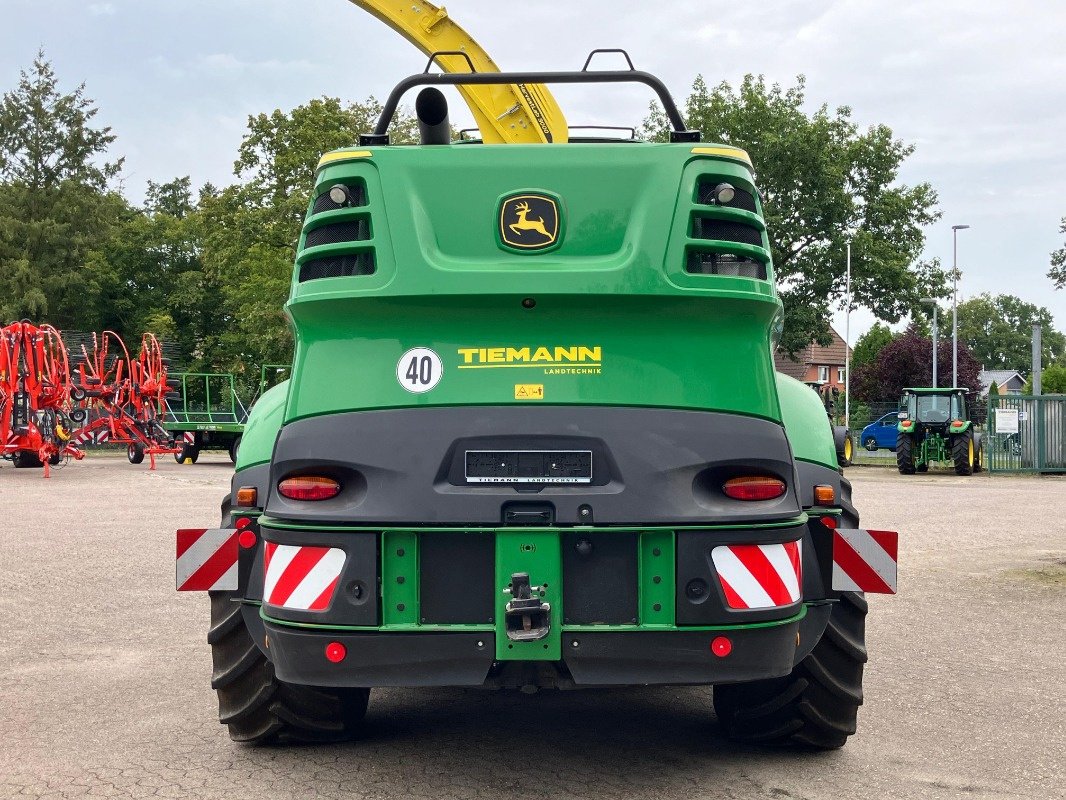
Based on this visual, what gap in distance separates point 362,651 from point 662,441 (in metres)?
1.13

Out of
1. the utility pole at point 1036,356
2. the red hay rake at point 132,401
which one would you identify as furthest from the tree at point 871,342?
the red hay rake at point 132,401

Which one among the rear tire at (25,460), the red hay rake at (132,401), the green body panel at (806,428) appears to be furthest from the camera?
the red hay rake at (132,401)

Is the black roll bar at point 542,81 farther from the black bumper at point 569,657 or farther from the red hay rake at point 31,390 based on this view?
the red hay rake at point 31,390

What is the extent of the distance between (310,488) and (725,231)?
159 centimetres

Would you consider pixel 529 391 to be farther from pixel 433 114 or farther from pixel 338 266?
pixel 433 114

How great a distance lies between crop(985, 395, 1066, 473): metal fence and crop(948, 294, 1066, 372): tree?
9902 cm

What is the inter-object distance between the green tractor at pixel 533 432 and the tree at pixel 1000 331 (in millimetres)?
128867

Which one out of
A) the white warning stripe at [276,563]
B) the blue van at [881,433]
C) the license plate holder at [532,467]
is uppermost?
the license plate holder at [532,467]

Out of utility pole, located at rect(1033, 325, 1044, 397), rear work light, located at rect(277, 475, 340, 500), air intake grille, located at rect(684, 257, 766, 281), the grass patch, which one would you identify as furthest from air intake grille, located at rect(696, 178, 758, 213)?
utility pole, located at rect(1033, 325, 1044, 397)

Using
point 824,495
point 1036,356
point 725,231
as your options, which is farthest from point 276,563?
point 1036,356

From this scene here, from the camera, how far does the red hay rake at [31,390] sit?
85.4 ft

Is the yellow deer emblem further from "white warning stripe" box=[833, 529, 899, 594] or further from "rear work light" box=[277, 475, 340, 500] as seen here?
"white warning stripe" box=[833, 529, 899, 594]

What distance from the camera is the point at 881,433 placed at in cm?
4862

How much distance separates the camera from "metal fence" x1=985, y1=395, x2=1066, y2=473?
31.0 metres
